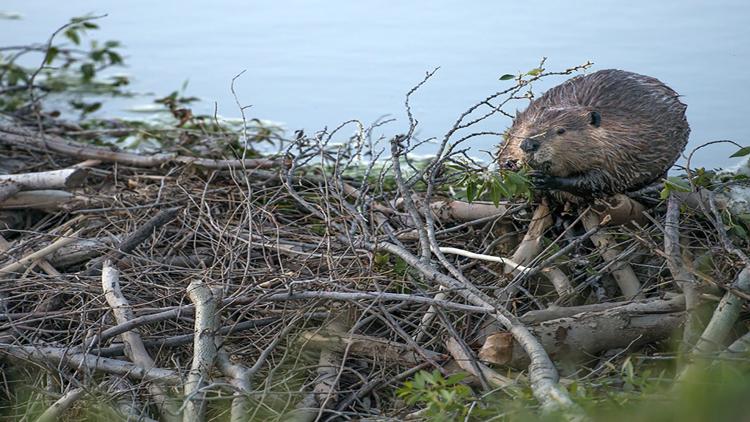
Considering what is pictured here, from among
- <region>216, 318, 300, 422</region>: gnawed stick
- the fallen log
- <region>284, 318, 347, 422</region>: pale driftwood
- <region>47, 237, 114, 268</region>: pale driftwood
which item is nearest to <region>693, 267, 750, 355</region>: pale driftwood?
the fallen log

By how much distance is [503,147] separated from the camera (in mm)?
3941

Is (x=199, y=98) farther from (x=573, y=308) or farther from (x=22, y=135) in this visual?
(x=573, y=308)

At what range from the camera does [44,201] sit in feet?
15.2

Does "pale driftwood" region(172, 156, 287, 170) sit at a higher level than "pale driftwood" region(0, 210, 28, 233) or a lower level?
higher

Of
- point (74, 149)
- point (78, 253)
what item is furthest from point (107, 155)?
point (78, 253)

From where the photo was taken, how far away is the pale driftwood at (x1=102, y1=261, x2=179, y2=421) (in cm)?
323

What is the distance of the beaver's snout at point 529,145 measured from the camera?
3.89 metres

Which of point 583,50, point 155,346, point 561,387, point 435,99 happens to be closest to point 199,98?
point 435,99

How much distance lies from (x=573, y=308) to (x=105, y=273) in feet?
5.47

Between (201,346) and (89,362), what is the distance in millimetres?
388

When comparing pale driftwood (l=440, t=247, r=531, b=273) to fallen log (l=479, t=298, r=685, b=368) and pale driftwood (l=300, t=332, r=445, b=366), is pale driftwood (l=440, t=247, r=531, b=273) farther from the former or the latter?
pale driftwood (l=300, t=332, r=445, b=366)

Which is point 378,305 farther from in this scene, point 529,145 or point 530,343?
point 529,145

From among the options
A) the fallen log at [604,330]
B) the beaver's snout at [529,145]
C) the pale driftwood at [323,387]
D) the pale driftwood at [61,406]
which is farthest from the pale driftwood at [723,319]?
the pale driftwood at [61,406]

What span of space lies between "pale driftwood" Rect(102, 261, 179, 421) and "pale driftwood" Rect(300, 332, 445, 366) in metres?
0.51
